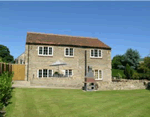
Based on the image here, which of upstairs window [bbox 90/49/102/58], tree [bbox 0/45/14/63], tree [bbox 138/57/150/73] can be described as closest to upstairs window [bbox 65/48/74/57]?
upstairs window [bbox 90/49/102/58]

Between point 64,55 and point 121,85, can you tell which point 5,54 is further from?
point 121,85

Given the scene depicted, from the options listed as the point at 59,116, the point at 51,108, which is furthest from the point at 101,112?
the point at 51,108

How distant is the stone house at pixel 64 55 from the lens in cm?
2562

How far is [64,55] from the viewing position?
1077 inches

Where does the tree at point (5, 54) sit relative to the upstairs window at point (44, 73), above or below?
above

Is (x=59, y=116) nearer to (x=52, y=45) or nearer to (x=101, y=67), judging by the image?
(x=52, y=45)

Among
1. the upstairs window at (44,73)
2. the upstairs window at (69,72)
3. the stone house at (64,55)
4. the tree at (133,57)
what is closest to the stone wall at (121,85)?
the stone house at (64,55)

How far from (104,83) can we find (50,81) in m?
6.46

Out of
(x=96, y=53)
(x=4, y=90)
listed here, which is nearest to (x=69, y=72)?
(x=96, y=53)

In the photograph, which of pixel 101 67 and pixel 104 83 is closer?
pixel 104 83

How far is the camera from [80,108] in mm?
9445

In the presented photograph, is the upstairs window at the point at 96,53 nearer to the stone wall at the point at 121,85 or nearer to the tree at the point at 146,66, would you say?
the stone wall at the point at 121,85

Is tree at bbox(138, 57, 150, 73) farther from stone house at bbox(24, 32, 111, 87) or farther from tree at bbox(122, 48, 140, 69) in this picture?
stone house at bbox(24, 32, 111, 87)

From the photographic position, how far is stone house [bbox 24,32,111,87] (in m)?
25.6
